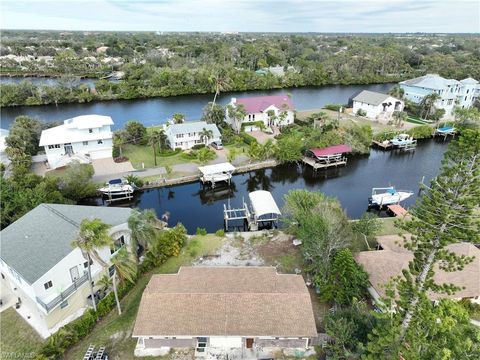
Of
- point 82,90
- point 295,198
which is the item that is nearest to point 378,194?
point 295,198

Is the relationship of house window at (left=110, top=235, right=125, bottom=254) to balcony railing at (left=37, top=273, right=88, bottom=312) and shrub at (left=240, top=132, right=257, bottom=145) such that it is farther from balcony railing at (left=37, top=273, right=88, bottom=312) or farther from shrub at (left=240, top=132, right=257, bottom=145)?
shrub at (left=240, top=132, right=257, bottom=145)

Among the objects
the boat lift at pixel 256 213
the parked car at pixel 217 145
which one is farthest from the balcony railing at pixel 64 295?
the parked car at pixel 217 145

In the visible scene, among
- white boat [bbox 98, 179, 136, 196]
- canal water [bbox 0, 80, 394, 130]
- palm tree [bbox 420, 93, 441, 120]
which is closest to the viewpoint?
white boat [bbox 98, 179, 136, 196]

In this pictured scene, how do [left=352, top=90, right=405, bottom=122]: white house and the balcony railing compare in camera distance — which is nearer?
the balcony railing

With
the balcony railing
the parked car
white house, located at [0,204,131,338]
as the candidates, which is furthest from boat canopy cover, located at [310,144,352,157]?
the balcony railing

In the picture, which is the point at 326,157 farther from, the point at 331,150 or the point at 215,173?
the point at 215,173
